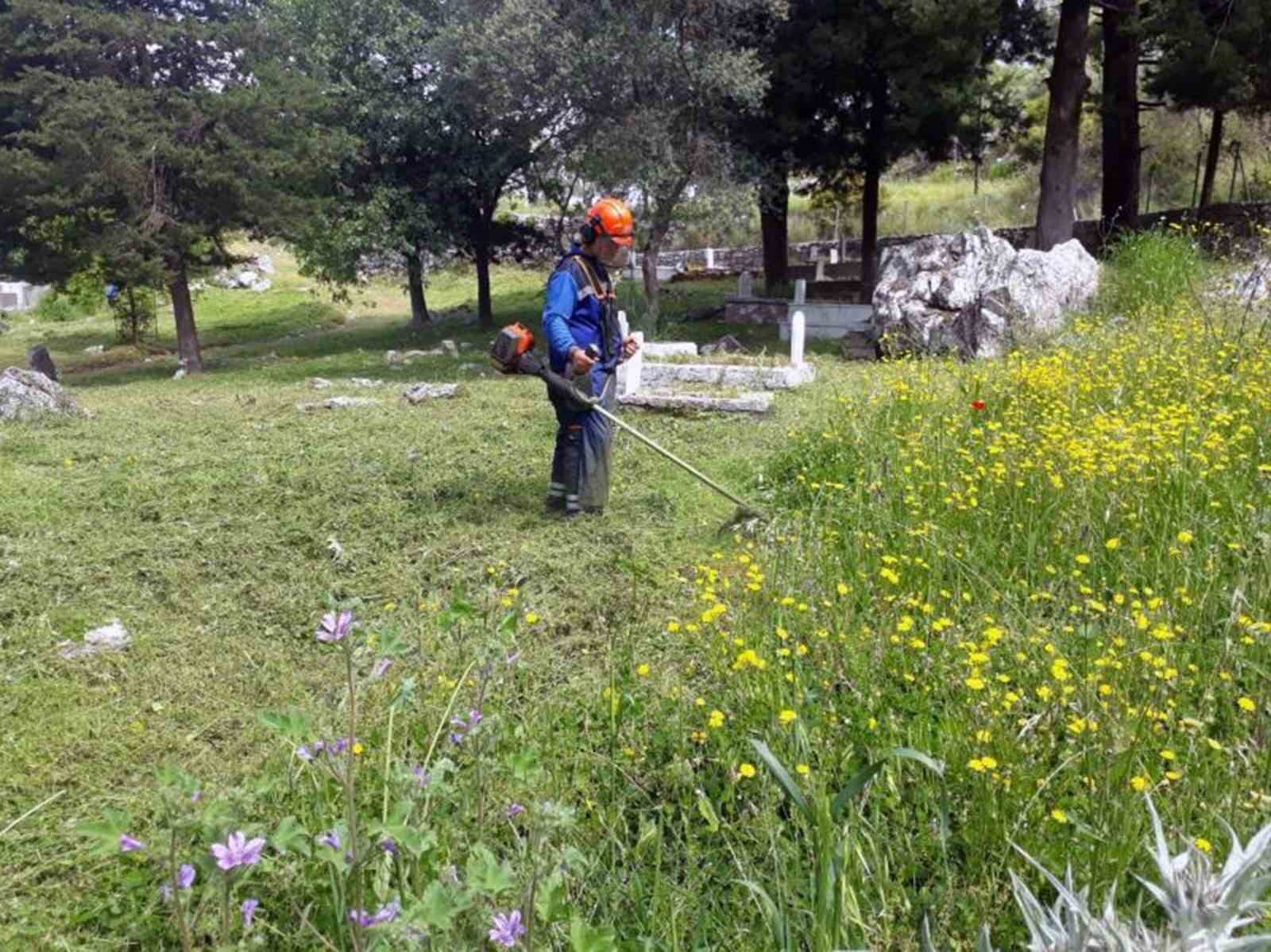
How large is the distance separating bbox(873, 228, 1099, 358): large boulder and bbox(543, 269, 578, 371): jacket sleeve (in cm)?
535

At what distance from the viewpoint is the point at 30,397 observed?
31.5 ft

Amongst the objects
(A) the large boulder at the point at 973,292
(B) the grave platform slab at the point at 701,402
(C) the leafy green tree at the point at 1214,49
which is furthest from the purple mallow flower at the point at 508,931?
(C) the leafy green tree at the point at 1214,49

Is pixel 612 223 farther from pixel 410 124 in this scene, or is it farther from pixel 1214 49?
pixel 410 124

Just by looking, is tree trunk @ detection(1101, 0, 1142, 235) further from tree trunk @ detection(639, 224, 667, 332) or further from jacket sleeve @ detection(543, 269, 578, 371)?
jacket sleeve @ detection(543, 269, 578, 371)

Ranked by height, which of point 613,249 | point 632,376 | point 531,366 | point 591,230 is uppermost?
point 591,230

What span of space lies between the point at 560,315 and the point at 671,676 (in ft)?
8.14

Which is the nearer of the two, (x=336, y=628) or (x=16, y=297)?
(x=336, y=628)

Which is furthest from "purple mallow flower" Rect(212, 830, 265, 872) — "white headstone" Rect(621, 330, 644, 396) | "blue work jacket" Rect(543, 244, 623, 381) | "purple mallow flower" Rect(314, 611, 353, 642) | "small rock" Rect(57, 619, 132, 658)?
"white headstone" Rect(621, 330, 644, 396)

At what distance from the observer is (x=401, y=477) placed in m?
6.60

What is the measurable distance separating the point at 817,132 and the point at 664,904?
17.0 meters

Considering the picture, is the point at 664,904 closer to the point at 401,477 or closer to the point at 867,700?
the point at 867,700

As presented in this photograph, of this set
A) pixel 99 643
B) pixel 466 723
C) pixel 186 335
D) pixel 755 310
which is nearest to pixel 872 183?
pixel 755 310

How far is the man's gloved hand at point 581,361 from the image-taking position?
5.05 meters

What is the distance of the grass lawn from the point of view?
216 cm
